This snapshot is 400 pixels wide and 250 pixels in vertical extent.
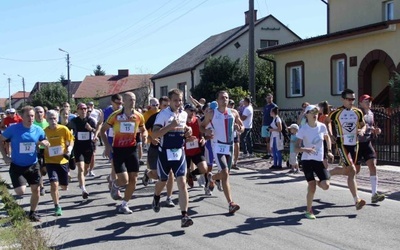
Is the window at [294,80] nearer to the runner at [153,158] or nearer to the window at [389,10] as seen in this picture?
the window at [389,10]

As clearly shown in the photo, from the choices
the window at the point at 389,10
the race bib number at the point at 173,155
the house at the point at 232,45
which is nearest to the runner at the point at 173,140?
the race bib number at the point at 173,155

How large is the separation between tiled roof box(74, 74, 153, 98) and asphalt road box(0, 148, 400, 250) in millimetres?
58142

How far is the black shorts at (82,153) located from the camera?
11.4 m

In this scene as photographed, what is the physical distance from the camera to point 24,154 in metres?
8.72

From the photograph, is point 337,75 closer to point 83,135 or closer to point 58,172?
point 83,135

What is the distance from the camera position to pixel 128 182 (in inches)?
361

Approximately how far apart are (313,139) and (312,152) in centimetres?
25

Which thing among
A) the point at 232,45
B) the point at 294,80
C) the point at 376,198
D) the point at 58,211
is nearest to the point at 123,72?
the point at 232,45

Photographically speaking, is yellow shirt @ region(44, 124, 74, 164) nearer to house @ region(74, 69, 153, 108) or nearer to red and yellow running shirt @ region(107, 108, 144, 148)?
red and yellow running shirt @ region(107, 108, 144, 148)

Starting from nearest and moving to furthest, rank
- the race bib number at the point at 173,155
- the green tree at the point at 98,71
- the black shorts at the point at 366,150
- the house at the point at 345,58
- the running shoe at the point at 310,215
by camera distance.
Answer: the race bib number at the point at 173,155 < the running shoe at the point at 310,215 < the black shorts at the point at 366,150 < the house at the point at 345,58 < the green tree at the point at 98,71

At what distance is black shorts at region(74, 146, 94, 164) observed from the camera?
447 inches

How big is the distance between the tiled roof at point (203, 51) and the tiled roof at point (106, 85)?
2184 cm

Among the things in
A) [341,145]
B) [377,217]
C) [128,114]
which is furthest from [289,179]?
[128,114]

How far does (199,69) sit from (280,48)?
1396 cm
